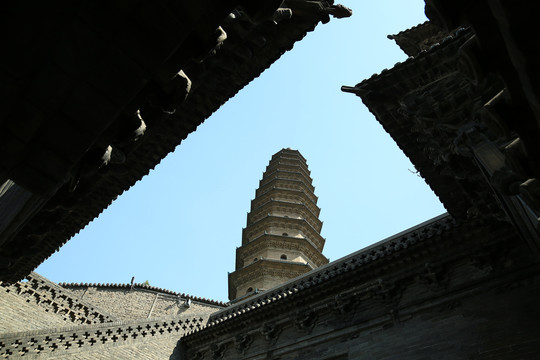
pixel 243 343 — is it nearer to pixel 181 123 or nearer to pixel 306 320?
pixel 306 320

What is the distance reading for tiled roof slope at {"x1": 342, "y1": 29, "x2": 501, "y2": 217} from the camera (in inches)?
296

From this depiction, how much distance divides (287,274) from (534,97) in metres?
23.5

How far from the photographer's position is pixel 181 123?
7672 mm

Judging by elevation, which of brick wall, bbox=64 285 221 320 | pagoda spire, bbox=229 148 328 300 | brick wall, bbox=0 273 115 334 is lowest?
brick wall, bbox=0 273 115 334

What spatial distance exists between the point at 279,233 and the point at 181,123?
21.7 metres

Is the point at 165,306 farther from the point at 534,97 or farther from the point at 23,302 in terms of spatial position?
the point at 534,97

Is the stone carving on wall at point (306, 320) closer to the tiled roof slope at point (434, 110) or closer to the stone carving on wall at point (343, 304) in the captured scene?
the stone carving on wall at point (343, 304)

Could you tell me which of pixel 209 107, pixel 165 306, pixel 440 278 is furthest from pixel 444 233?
pixel 165 306

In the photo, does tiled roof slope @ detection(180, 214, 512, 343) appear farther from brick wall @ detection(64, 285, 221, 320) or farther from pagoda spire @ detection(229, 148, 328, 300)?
brick wall @ detection(64, 285, 221, 320)

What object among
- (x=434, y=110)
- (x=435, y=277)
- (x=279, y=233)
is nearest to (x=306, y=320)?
(x=435, y=277)

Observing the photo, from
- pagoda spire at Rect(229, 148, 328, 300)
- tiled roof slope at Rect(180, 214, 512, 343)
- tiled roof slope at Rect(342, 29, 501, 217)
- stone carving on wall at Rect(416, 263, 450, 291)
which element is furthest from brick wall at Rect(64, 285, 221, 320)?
tiled roof slope at Rect(342, 29, 501, 217)

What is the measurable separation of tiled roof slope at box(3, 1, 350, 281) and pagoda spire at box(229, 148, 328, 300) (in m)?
16.2

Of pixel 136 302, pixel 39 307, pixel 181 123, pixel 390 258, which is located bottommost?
pixel 181 123

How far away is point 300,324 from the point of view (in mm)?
12586
